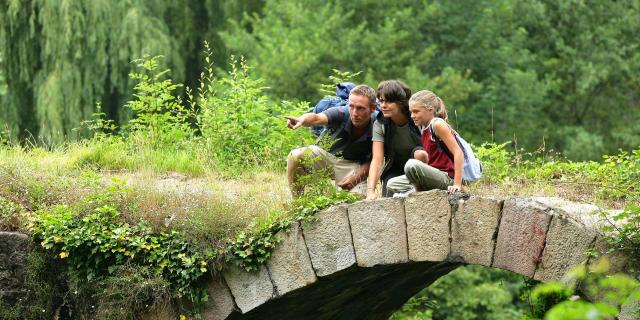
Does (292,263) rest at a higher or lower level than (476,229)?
lower

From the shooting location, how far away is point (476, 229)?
6.70 metres

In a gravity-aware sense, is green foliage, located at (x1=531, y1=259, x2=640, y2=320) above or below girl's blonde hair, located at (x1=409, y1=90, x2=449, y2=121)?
below

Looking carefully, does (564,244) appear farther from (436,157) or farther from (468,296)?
(468,296)

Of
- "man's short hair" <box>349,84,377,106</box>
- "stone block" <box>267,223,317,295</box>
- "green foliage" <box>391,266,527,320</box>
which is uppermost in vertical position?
"man's short hair" <box>349,84,377,106</box>

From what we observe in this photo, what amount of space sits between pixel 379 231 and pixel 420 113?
798 millimetres

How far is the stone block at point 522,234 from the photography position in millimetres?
6465

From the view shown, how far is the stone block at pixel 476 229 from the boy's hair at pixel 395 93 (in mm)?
771

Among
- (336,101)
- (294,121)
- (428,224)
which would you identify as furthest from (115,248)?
(428,224)

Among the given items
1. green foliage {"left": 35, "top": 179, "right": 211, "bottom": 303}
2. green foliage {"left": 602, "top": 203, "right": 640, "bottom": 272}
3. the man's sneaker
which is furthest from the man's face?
green foliage {"left": 602, "top": 203, "right": 640, "bottom": 272}

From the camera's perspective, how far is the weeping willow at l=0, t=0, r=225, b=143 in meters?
16.1

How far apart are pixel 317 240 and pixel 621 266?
6.23 feet

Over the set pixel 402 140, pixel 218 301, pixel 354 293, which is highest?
pixel 402 140

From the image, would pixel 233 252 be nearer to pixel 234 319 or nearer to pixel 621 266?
pixel 234 319

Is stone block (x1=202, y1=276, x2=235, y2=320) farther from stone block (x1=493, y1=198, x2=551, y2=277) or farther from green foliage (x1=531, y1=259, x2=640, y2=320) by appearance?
green foliage (x1=531, y1=259, x2=640, y2=320)
